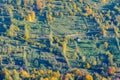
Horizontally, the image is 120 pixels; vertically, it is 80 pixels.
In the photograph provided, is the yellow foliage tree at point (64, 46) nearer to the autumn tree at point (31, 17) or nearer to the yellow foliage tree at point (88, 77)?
the yellow foliage tree at point (88, 77)

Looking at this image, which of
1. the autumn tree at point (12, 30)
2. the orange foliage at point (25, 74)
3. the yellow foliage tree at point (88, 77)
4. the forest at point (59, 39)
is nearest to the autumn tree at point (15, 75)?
the forest at point (59, 39)

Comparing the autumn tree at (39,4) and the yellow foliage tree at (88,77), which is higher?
the autumn tree at (39,4)

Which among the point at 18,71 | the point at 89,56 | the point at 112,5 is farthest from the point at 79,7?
the point at 18,71

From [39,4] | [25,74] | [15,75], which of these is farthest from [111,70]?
[39,4]

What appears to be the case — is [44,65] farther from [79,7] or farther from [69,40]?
[79,7]

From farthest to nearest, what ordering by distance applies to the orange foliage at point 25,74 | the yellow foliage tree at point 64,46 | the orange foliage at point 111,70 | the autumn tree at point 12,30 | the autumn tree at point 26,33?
1. the autumn tree at point 12,30
2. the autumn tree at point 26,33
3. the yellow foliage tree at point 64,46
4. the orange foliage at point 111,70
5. the orange foliage at point 25,74

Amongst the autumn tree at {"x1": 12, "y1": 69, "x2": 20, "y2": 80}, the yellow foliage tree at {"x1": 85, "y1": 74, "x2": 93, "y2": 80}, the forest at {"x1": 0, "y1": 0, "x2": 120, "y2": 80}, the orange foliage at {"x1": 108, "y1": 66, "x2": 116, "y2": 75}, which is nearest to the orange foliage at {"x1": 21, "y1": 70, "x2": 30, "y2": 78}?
the forest at {"x1": 0, "y1": 0, "x2": 120, "y2": 80}

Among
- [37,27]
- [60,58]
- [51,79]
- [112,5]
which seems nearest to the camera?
Result: [51,79]

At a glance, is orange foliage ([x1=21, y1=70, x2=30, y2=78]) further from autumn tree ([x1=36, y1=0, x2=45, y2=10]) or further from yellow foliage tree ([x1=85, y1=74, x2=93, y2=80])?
autumn tree ([x1=36, y1=0, x2=45, y2=10])
